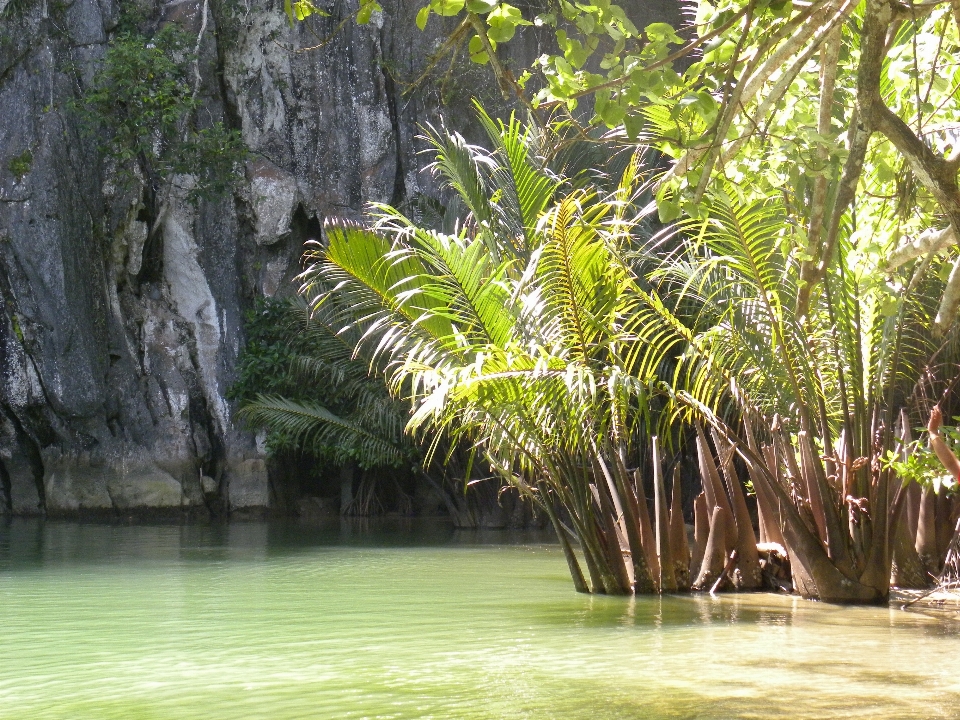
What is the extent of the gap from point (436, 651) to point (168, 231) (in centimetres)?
1520

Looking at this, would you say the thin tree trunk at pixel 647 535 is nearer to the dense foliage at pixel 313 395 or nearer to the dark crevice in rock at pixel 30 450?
the dense foliage at pixel 313 395

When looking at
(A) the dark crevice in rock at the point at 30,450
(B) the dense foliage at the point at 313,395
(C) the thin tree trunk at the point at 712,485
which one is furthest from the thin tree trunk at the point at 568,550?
(A) the dark crevice in rock at the point at 30,450

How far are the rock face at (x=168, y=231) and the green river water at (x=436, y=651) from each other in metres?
9.39

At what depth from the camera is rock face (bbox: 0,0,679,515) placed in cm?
1712

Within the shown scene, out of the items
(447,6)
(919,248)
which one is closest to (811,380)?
(919,248)

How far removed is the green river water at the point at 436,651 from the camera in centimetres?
366

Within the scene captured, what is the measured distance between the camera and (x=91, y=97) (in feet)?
52.9

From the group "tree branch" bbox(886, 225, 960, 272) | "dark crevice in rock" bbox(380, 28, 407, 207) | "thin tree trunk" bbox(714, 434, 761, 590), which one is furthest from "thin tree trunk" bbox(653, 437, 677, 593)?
→ "dark crevice in rock" bbox(380, 28, 407, 207)

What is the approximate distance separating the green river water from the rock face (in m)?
9.39

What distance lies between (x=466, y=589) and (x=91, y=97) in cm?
1186

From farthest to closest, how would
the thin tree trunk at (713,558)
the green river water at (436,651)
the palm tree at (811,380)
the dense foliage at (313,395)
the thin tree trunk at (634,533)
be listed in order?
the dense foliage at (313,395) < the thin tree trunk at (713,558) < the thin tree trunk at (634,533) < the palm tree at (811,380) < the green river water at (436,651)

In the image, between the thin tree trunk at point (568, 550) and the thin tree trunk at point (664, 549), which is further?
the thin tree trunk at point (568, 550)

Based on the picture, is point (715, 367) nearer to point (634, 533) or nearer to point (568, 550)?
point (634, 533)

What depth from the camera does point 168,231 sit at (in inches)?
733
